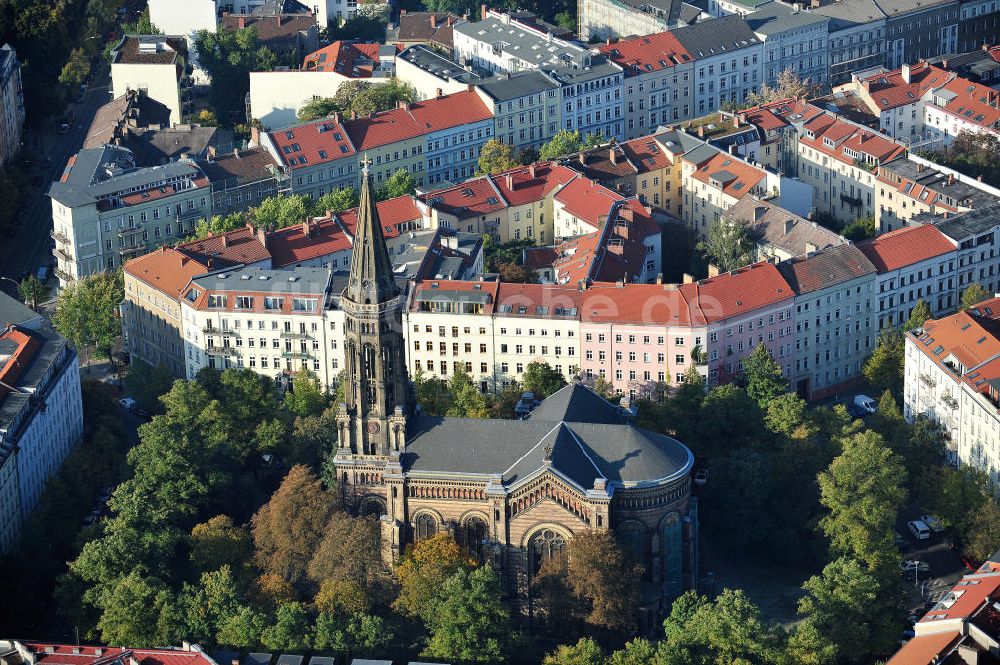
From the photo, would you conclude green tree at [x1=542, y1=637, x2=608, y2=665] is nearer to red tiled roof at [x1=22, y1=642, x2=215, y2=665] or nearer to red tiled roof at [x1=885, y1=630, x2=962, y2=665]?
red tiled roof at [x1=885, y1=630, x2=962, y2=665]

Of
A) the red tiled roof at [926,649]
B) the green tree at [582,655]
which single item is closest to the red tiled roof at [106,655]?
the green tree at [582,655]

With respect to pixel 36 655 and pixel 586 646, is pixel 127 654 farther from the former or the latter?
pixel 586 646

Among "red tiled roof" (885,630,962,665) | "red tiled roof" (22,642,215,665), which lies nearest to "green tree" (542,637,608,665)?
"red tiled roof" (885,630,962,665)

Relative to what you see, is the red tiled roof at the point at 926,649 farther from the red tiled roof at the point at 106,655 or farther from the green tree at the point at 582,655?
the red tiled roof at the point at 106,655

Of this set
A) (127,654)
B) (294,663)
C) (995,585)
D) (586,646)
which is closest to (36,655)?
(127,654)

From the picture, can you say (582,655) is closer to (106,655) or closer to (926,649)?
(926,649)

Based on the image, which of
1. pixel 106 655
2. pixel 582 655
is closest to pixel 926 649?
pixel 582 655
